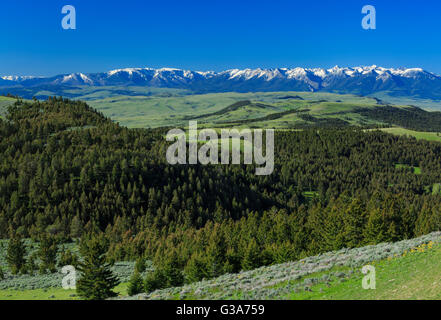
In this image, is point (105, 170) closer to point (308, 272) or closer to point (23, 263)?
point (23, 263)

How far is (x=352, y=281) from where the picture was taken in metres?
31.9

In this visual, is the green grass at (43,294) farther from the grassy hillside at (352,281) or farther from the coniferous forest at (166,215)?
the grassy hillside at (352,281)

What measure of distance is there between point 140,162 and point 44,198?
167ft

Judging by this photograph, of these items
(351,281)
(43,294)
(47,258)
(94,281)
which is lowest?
(47,258)

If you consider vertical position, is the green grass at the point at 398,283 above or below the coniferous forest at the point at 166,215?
above

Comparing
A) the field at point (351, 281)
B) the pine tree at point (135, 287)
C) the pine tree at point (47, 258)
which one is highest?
the field at point (351, 281)

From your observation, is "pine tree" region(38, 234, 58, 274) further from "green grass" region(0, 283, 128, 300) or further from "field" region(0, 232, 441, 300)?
"field" region(0, 232, 441, 300)

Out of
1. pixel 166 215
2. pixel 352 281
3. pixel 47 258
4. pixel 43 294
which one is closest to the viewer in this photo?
pixel 352 281

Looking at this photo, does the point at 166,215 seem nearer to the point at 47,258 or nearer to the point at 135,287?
the point at 47,258

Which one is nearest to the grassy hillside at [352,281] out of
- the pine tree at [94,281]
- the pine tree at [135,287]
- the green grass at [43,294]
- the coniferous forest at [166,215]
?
the pine tree at [135,287]

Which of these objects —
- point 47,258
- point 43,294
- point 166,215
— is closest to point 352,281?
point 43,294

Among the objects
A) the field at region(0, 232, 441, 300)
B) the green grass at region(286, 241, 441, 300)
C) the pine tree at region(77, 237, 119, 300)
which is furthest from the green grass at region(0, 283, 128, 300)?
the green grass at region(286, 241, 441, 300)

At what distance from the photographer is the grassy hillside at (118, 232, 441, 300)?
27750 mm

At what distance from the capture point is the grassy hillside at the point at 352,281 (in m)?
27.8
